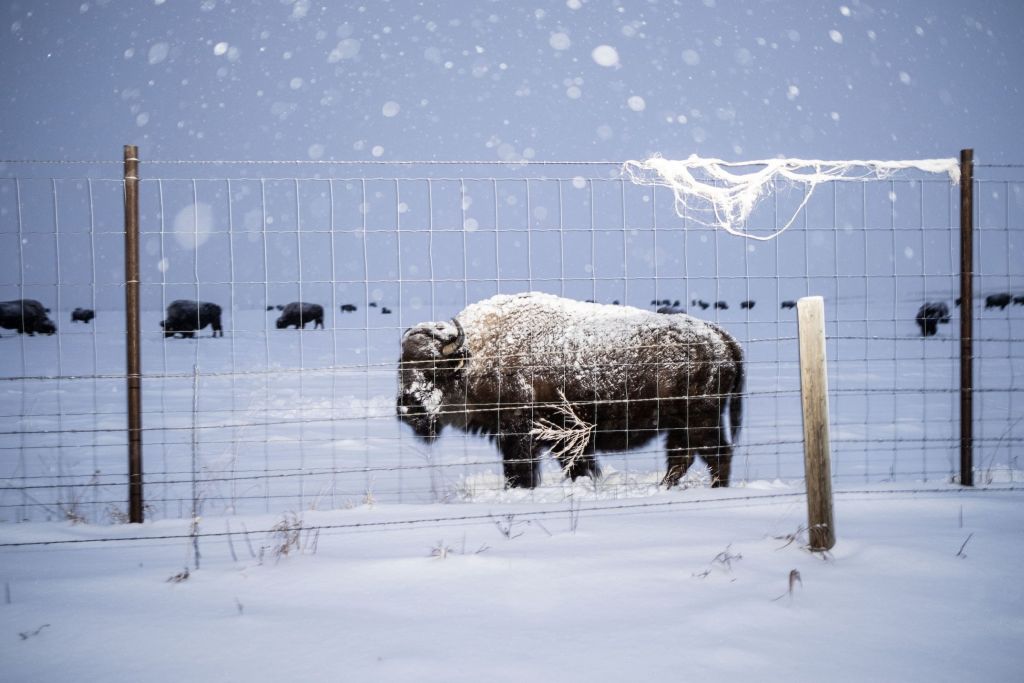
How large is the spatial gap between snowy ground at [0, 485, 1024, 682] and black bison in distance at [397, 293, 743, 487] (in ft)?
7.20

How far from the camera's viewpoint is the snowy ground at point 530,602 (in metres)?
2.28

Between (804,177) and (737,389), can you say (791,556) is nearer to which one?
(804,177)

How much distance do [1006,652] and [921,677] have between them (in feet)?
1.41

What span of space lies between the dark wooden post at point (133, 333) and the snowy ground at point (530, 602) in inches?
9.8

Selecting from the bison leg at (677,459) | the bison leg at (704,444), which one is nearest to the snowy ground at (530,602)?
the bison leg at (677,459)

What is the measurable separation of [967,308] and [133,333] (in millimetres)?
5982

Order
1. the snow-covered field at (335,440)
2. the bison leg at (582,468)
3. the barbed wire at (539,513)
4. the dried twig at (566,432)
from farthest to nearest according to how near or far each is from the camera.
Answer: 1. the bison leg at (582,468)
2. the dried twig at (566,432)
3. the snow-covered field at (335,440)
4. the barbed wire at (539,513)

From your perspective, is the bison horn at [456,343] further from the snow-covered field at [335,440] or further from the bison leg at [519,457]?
the bison leg at [519,457]

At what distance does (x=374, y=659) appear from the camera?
230 centimetres

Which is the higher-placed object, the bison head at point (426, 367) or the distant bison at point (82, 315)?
the distant bison at point (82, 315)

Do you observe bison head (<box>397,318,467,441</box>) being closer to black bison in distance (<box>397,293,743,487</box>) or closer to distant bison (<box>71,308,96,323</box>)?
black bison in distance (<box>397,293,743,487</box>)

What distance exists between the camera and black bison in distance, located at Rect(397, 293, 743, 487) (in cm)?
625

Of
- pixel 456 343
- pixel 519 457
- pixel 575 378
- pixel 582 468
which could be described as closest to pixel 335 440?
pixel 456 343

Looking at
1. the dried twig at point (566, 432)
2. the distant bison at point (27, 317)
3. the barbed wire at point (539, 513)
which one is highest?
the distant bison at point (27, 317)
